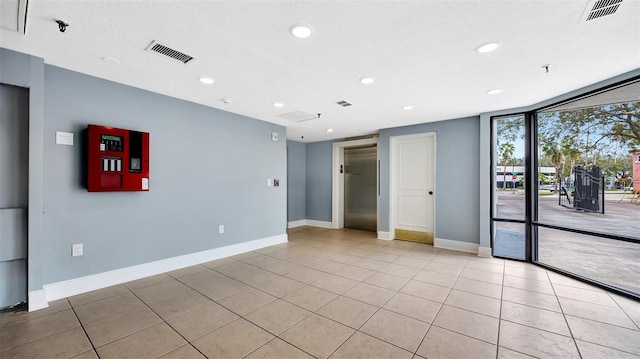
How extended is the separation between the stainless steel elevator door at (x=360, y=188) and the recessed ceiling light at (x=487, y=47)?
170 inches

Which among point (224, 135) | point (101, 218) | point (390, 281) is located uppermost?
point (224, 135)

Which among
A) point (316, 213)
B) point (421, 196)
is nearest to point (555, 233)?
point (421, 196)

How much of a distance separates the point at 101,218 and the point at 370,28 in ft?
11.8

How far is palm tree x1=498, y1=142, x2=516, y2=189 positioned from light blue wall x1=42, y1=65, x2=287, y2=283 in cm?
413

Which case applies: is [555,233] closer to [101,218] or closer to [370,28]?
[370,28]

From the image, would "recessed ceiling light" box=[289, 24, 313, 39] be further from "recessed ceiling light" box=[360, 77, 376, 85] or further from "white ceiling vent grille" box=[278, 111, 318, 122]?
"white ceiling vent grille" box=[278, 111, 318, 122]

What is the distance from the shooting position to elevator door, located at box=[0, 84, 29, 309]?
8.16 feet

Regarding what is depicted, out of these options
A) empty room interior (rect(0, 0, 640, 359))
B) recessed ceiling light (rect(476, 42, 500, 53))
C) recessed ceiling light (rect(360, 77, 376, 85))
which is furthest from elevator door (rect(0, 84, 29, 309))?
recessed ceiling light (rect(476, 42, 500, 53))

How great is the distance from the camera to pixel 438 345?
2.04m

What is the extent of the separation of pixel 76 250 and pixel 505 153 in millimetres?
6231

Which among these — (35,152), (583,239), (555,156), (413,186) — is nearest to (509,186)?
(555,156)

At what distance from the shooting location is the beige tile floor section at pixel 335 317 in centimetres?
199

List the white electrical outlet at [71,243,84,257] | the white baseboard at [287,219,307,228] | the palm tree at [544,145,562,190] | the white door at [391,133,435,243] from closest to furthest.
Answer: the white electrical outlet at [71,243,84,257] → the palm tree at [544,145,562,190] → the white door at [391,133,435,243] → the white baseboard at [287,219,307,228]

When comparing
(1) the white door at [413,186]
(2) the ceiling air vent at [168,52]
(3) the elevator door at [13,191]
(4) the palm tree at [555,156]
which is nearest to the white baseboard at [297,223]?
(1) the white door at [413,186]
